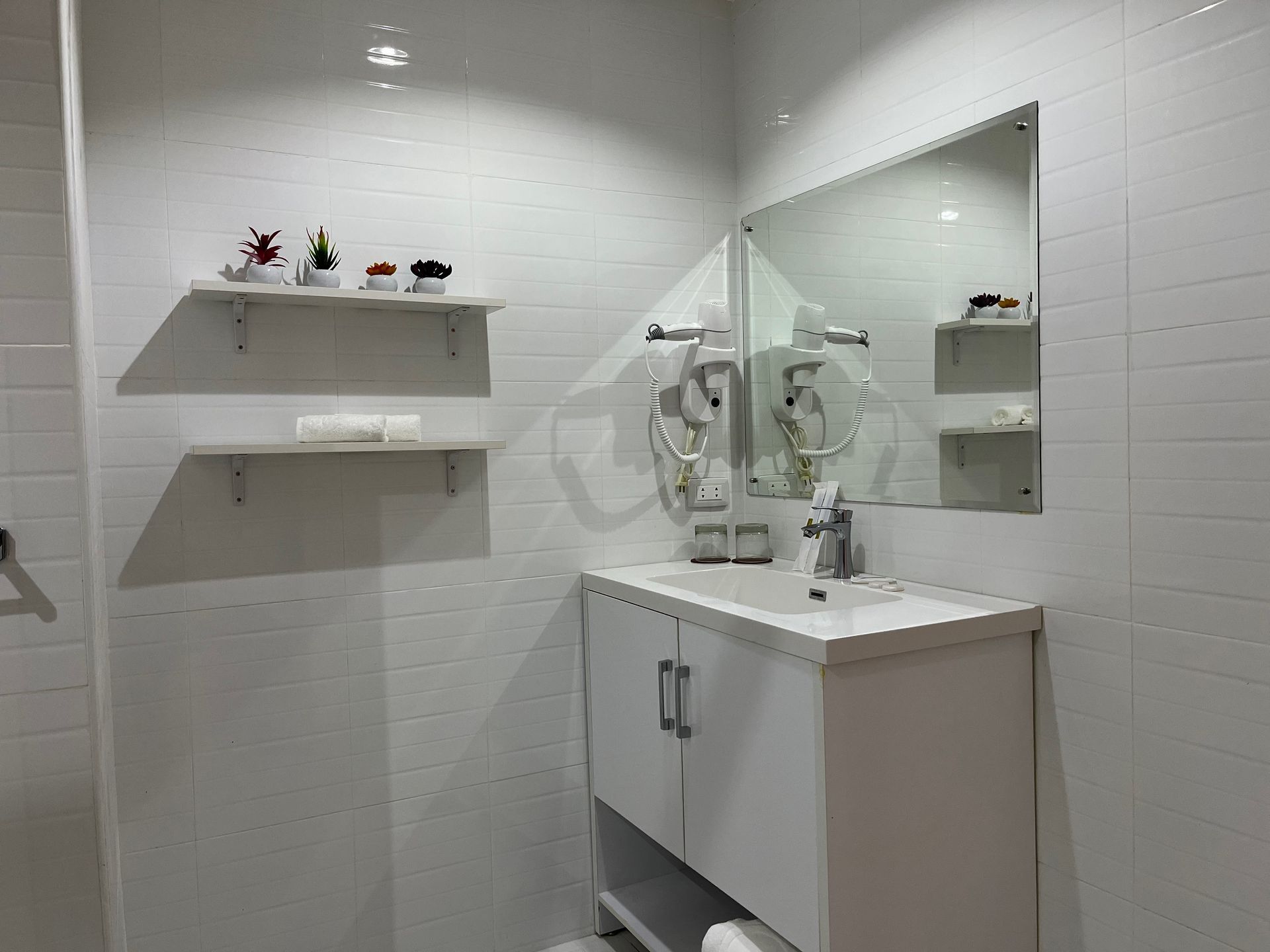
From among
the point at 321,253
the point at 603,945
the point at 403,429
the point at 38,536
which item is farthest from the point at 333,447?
the point at 603,945

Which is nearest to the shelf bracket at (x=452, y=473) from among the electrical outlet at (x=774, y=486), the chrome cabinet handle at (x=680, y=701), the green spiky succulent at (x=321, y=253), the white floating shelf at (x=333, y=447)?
the white floating shelf at (x=333, y=447)

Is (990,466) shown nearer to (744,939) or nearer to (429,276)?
(744,939)

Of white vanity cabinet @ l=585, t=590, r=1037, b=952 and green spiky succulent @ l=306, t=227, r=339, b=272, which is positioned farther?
green spiky succulent @ l=306, t=227, r=339, b=272

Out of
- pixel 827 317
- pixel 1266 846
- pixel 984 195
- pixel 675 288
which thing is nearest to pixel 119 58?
pixel 675 288

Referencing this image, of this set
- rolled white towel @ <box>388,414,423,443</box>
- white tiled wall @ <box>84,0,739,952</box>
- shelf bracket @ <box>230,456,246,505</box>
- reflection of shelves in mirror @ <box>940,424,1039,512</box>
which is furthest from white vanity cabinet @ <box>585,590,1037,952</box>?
shelf bracket @ <box>230,456,246,505</box>

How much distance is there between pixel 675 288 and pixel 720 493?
0.60 metres

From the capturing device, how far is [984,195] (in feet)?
5.79

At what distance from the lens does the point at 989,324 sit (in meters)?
1.77

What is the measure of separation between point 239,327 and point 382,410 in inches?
14.3

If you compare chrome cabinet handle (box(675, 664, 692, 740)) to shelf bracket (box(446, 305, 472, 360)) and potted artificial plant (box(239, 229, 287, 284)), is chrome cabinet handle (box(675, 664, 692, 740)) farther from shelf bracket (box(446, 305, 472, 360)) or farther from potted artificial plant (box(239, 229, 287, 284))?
potted artificial plant (box(239, 229, 287, 284))

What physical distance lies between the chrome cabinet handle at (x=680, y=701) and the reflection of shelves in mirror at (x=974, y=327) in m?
0.86

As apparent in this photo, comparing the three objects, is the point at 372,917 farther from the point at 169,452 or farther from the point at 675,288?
the point at 675,288

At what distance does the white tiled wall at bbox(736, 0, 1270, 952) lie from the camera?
1.35 metres

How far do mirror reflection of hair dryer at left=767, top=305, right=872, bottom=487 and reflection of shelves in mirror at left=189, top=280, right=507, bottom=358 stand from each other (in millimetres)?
768
